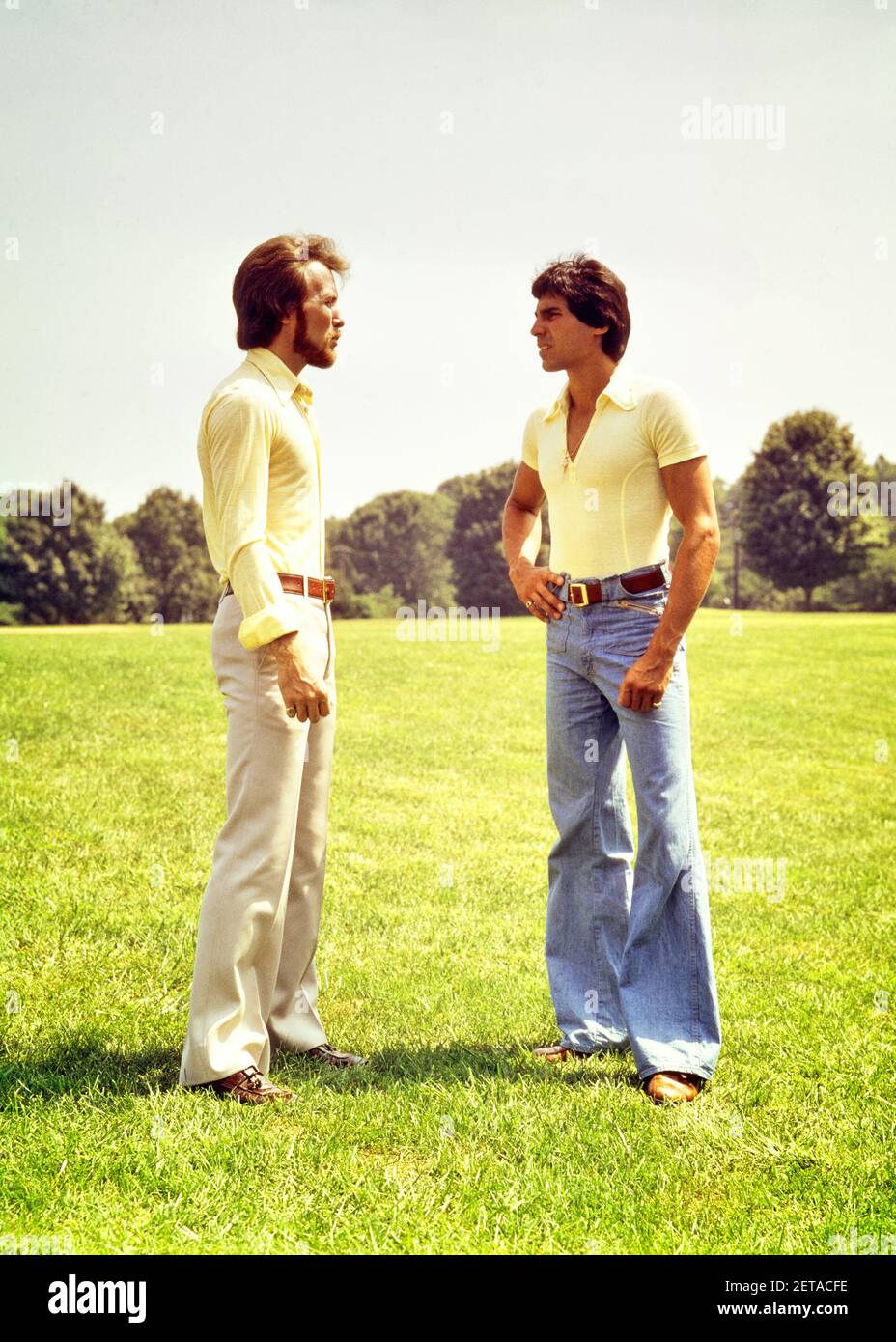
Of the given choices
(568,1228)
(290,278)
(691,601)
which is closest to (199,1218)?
(568,1228)

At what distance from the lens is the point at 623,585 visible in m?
3.87

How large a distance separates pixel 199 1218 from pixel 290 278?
109 inches

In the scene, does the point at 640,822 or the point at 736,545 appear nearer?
the point at 640,822

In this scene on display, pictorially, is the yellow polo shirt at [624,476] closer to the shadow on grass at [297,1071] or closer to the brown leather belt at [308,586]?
the brown leather belt at [308,586]

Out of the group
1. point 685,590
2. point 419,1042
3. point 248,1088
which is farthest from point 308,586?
point 419,1042

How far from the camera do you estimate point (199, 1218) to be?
295 centimetres

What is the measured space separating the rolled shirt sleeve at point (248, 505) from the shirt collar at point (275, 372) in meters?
0.16

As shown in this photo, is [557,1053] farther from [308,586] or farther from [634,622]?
[308,586]

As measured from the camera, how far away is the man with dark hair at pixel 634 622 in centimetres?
378

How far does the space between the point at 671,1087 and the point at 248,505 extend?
92.6 inches

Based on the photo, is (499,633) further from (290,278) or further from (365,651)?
(290,278)
